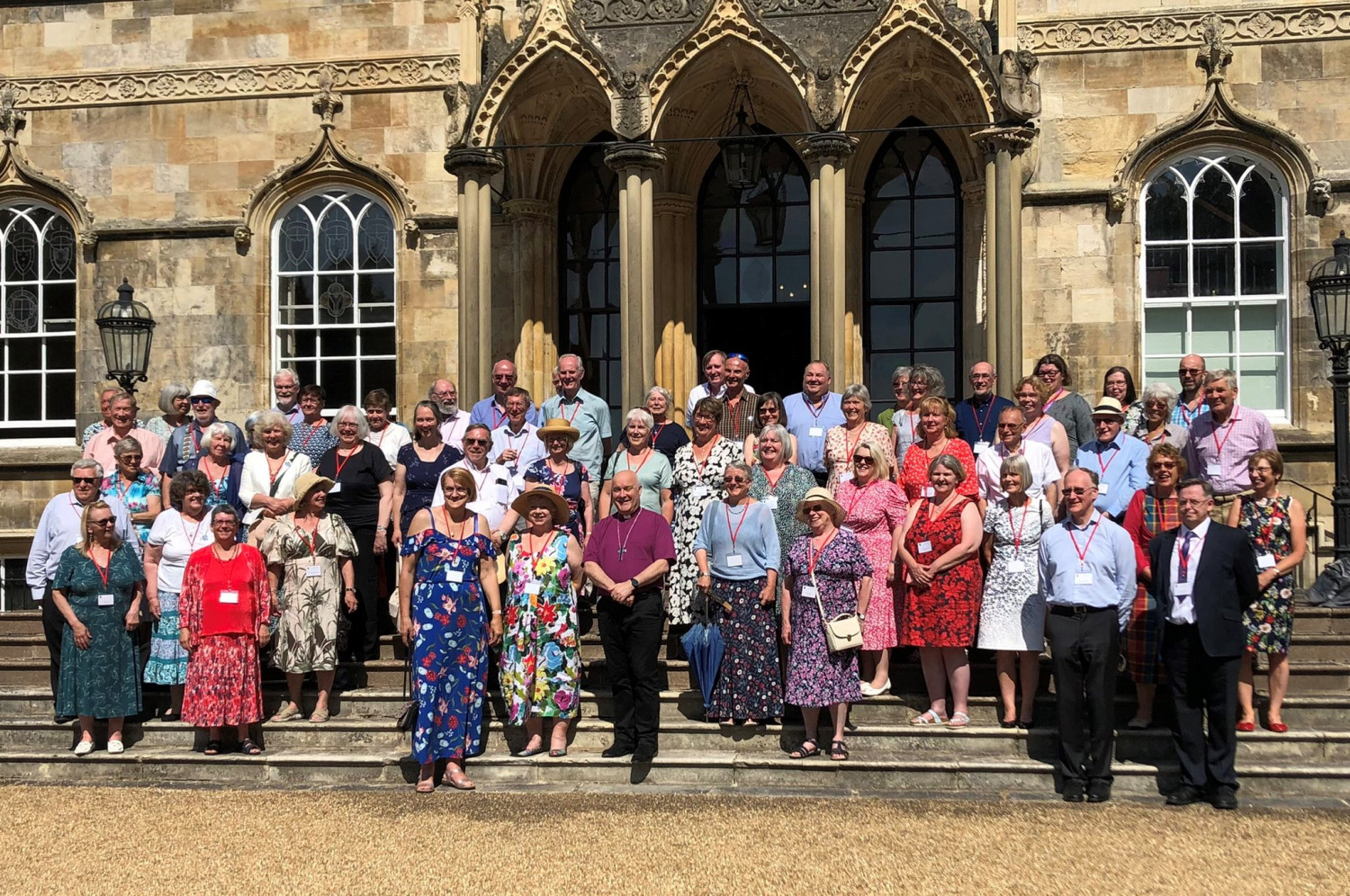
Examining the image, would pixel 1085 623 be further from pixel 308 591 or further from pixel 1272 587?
pixel 308 591

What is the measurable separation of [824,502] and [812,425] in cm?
182

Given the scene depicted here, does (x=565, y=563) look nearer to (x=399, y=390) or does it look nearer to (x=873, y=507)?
(x=873, y=507)

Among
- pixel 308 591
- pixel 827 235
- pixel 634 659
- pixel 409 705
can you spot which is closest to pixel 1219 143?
pixel 827 235

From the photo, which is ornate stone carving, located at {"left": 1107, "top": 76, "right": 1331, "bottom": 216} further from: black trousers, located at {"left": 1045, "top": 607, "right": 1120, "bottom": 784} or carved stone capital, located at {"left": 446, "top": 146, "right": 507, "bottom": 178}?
black trousers, located at {"left": 1045, "top": 607, "right": 1120, "bottom": 784}

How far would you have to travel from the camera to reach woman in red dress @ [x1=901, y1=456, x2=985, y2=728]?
30.2ft

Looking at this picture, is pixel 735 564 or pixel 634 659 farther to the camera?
pixel 735 564

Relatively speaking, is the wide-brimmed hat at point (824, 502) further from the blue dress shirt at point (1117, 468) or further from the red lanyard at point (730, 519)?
the blue dress shirt at point (1117, 468)

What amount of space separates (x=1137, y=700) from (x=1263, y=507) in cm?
143

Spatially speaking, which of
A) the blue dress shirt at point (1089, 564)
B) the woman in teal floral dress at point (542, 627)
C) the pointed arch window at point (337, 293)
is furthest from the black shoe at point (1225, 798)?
the pointed arch window at point (337, 293)

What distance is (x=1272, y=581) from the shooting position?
29.1 ft

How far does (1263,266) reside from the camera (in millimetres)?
14352

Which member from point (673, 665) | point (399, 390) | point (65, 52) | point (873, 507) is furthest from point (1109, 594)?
point (65, 52)

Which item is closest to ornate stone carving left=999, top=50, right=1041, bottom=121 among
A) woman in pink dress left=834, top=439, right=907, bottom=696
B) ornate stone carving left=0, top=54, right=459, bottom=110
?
woman in pink dress left=834, top=439, right=907, bottom=696

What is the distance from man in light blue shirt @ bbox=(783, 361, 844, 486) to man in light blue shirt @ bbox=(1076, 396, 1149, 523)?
1840 millimetres
